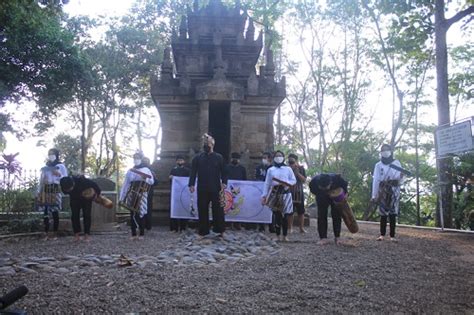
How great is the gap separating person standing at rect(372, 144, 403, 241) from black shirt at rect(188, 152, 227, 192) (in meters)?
3.30

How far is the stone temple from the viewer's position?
12906mm

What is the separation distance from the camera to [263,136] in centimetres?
1407

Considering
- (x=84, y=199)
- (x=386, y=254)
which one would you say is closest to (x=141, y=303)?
(x=386, y=254)

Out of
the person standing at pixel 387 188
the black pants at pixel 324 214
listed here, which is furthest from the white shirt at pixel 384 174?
the black pants at pixel 324 214

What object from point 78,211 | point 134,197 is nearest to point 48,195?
point 78,211

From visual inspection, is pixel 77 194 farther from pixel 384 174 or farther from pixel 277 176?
pixel 384 174

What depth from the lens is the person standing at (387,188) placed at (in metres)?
8.50

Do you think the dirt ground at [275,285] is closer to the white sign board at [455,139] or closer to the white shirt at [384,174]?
→ the white shirt at [384,174]

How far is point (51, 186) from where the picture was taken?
933 centimetres

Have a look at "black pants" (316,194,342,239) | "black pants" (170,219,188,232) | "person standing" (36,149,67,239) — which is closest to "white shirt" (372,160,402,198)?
"black pants" (316,194,342,239)

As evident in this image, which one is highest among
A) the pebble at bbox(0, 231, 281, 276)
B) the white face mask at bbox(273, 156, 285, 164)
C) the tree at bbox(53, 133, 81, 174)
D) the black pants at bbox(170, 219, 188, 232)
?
the tree at bbox(53, 133, 81, 174)

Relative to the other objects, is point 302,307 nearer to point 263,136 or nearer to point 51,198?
point 51,198

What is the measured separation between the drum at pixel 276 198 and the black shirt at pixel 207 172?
102cm

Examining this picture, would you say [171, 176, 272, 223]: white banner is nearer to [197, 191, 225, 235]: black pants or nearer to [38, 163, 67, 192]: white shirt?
[197, 191, 225, 235]: black pants
